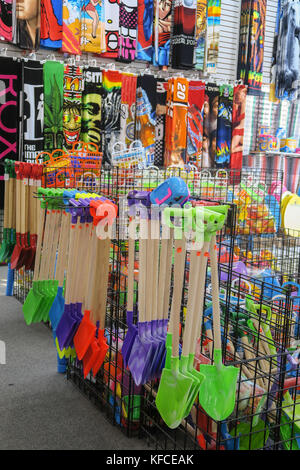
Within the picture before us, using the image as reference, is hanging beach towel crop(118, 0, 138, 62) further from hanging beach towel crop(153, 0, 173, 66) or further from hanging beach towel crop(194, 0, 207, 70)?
hanging beach towel crop(194, 0, 207, 70)

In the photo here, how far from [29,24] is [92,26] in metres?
0.74

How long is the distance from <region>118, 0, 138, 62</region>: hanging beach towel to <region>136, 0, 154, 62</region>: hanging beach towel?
0.10 m

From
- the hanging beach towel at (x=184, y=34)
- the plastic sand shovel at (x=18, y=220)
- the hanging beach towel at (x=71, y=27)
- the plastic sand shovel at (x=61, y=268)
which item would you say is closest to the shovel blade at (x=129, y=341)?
the plastic sand shovel at (x=61, y=268)

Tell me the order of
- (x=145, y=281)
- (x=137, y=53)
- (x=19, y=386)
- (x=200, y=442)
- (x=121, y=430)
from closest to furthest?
(x=145, y=281) → (x=200, y=442) → (x=121, y=430) → (x=19, y=386) → (x=137, y=53)

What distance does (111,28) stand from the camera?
19.6 ft

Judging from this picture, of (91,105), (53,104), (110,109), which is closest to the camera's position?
(53,104)

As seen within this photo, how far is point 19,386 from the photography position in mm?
2898

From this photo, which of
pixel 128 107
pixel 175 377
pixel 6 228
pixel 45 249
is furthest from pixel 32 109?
pixel 175 377

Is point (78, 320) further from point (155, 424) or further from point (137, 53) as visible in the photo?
point (137, 53)

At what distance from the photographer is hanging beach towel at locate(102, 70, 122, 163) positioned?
18.9 ft

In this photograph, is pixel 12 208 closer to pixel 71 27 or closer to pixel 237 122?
pixel 71 27

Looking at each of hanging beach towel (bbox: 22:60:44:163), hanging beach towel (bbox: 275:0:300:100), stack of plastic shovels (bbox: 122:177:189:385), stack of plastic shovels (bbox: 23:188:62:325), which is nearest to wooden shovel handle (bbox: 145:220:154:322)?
stack of plastic shovels (bbox: 122:177:189:385)
